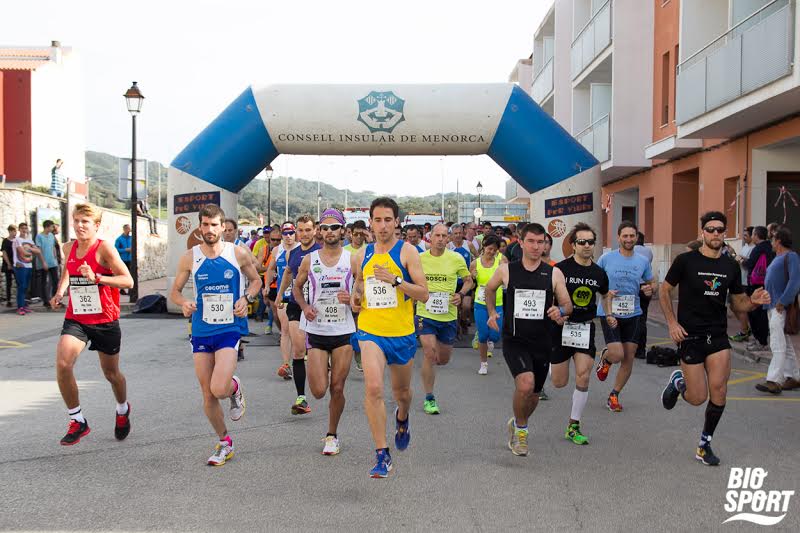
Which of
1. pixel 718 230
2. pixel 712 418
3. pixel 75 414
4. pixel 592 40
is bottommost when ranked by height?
pixel 75 414

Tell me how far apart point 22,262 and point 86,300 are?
41.9 ft

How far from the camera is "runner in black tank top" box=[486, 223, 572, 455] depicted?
20.4 feet

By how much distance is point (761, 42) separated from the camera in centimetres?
1406

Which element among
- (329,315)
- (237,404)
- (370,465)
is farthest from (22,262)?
(370,465)

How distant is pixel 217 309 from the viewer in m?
5.91

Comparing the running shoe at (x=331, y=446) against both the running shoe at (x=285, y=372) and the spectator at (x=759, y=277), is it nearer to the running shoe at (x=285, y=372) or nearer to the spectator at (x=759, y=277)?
the running shoe at (x=285, y=372)

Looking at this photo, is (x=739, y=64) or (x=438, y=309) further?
(x=739, y=64)

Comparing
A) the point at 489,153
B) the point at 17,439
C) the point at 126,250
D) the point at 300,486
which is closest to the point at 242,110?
the point at 489,153

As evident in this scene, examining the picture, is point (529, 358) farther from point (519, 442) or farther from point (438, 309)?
point (438, 309)

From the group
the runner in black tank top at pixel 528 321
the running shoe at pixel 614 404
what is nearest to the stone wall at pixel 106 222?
the running shoe at pixel 614 404

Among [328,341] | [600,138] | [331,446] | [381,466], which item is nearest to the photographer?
[381,466]

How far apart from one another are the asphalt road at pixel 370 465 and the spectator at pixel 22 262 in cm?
954

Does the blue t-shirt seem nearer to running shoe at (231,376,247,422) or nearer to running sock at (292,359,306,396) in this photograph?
running sock at (292,359,306,396)

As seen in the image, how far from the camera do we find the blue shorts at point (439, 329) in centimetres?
841
